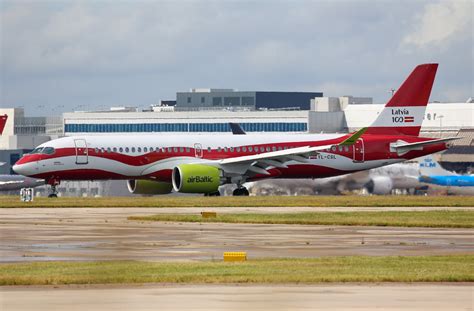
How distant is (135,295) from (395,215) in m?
29.8

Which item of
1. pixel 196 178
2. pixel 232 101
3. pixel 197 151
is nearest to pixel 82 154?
pixel 196 178

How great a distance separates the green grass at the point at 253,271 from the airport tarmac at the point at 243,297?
3.03ft

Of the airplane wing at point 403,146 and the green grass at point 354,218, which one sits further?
the airplane wing at point 403,146

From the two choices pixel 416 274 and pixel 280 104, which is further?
pixel 280 104

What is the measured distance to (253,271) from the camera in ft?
85.3

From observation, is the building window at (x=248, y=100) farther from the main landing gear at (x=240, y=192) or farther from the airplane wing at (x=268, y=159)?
the airplane wing at (x=268, y=159)

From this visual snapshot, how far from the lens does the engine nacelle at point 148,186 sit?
3027 inches

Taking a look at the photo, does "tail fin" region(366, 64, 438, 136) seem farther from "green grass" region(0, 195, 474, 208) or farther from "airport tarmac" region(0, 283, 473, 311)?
"airport tarmac" region(0, 283, 473, 311)

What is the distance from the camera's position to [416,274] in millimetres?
25359

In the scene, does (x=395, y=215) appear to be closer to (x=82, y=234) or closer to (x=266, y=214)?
(x=266, y=214)

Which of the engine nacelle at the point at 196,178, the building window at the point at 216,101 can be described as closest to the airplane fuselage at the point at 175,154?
the engine nacelle at the point at 196,178

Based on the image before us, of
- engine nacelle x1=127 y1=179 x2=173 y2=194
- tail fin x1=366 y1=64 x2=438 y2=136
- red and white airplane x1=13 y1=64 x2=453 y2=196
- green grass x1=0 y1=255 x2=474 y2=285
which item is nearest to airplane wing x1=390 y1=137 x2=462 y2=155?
red and white airplane x1=13 y1=64 x2=453 y2=196

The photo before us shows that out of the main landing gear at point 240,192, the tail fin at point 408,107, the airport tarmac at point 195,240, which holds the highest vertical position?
the tail fin at point 408,107

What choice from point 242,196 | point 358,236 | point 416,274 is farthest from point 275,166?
point 416,274
